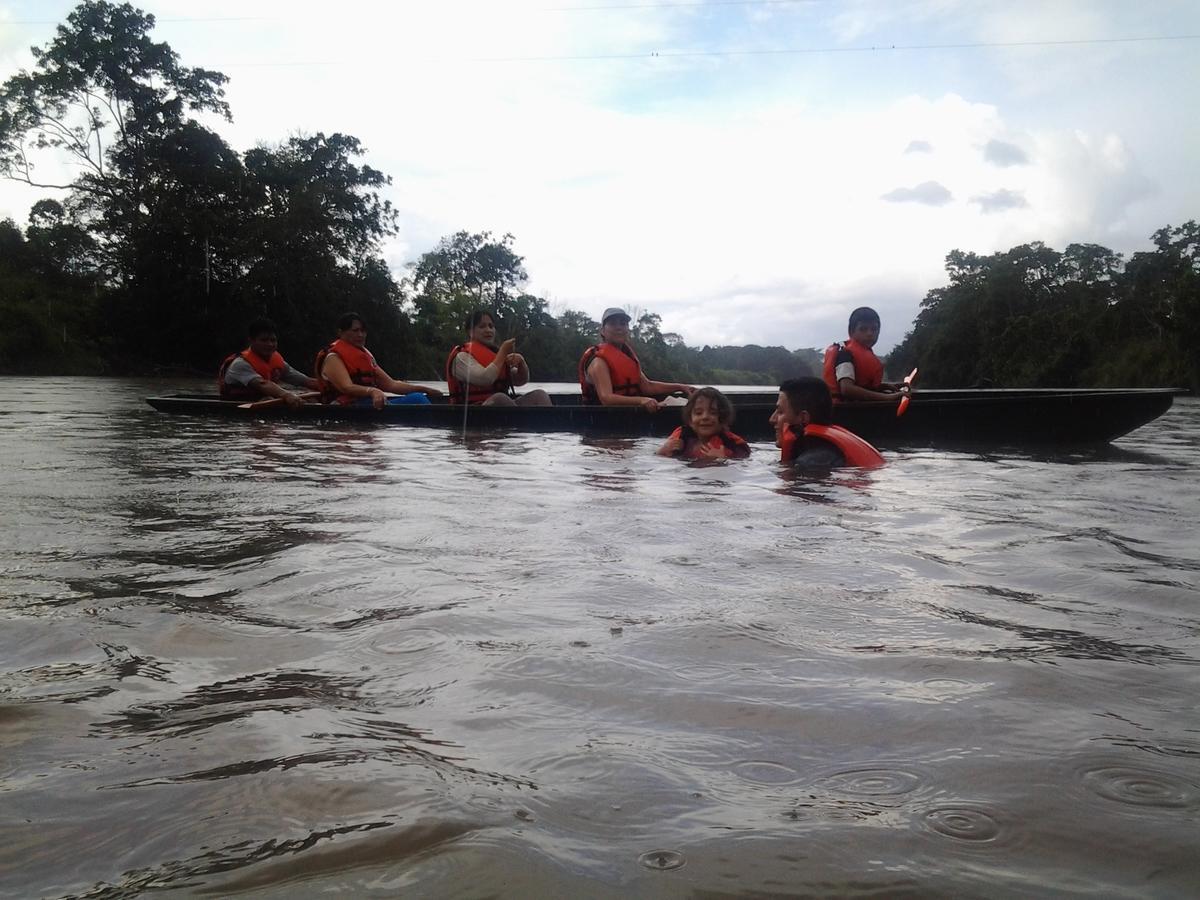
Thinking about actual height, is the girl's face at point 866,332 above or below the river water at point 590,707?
above

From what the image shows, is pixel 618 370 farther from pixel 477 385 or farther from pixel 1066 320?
pixel 1066 320

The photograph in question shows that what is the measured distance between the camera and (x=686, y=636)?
8.52 ft

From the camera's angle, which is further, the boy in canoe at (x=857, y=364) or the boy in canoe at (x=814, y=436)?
the boy in canoe at (x=857, y=364)

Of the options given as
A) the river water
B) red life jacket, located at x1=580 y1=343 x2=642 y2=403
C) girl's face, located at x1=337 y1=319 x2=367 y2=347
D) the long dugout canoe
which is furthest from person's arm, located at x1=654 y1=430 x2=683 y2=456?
girl's face, located at x1=337 y1=319 x2=367 y2=347

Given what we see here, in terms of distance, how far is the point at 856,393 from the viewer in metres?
10.0

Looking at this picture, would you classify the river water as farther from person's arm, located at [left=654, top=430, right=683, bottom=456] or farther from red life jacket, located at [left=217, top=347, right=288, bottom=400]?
red life jacket, located at [left=217, top=347, right=288, bottom=400]

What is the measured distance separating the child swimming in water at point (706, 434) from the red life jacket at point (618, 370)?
2719 millimetres

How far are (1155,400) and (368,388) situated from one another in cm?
878

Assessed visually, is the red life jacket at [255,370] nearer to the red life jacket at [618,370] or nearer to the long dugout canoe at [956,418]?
the long dugout canoe at [956,418]

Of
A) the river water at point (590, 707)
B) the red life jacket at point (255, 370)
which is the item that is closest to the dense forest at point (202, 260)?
the red life jacket at point (255, 370)

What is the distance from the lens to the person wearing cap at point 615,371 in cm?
1073

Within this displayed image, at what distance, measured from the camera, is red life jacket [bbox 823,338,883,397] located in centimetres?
1012

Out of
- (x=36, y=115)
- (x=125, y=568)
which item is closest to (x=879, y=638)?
(x=125, y=568)

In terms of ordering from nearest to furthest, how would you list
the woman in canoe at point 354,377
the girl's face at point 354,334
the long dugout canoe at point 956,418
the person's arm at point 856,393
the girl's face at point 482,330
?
the long dugout canoe at point 956,418
the person's arm at point 856,393
the girl's face at point 482,330
the woman in canoe at point 354,377
the girl's face at point 354,334
